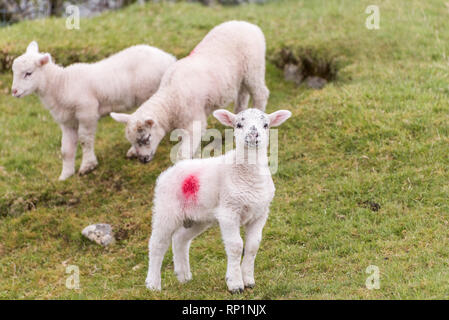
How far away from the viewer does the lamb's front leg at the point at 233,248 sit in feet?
20.1

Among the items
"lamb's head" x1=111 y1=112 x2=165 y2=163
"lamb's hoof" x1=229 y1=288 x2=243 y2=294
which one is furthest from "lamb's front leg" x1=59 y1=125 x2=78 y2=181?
"lamb's hoof" x1=229 y1=288 x2=243 y2=294

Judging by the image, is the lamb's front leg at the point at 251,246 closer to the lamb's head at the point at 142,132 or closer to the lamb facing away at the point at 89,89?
the lamb's head at the point at 142,132

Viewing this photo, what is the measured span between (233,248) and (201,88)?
11.8 ft

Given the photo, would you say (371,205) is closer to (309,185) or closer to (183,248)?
(309,185)

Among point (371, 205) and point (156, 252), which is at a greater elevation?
point (156, 252)

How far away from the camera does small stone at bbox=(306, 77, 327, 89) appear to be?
1199 centimetres

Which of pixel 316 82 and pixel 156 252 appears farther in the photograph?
pixel 316 82

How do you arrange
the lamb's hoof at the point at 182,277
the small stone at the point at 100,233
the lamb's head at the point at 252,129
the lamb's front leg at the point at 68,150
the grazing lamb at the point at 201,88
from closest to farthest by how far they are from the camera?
1. the lamb's head at the point at 252,129
2. the lamb's hoof at the point at 182,277
3. the small stone at the point at 100,233
4. the grazing lamb at the point at 201,88
5. the lamb's front leg at the point at 68,150

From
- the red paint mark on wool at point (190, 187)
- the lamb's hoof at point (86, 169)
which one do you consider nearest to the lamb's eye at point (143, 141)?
the lamb's hoof at point (86, 169)

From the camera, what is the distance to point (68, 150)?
32.7 feet

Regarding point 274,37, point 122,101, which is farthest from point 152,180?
point 274,37

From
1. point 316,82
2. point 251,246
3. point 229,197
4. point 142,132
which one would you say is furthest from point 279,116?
point 316,82

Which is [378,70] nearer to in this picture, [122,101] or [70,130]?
[122,101]
